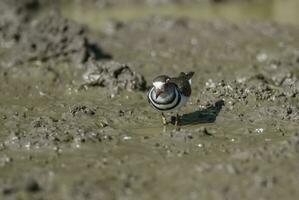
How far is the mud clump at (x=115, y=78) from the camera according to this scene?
1052 cm

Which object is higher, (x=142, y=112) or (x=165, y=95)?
(x=165, y=95)

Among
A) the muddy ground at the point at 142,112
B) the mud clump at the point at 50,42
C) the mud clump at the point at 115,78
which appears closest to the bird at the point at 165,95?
the muddy ground at the point at 142,112

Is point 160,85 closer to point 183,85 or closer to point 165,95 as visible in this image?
point 165,95

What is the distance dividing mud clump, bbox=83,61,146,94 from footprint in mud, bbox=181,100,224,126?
1404 millimetres

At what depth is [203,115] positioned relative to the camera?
9.34 metres

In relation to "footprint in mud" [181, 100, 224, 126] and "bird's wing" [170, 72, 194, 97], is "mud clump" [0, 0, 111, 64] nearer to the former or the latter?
"footprint in mud" [181, 100, 224, 126]

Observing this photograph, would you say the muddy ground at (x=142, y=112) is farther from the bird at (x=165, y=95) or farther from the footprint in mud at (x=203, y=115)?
the bird at (x=165, y=95)

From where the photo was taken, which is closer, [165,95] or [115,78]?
[165,95]

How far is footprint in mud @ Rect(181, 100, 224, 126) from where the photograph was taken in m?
9.15

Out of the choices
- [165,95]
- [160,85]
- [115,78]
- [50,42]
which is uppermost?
[50,42]

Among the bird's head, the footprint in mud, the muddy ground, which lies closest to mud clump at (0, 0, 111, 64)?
the muddy ground

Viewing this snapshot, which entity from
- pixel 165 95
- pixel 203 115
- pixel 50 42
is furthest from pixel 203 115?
pixel 50 42

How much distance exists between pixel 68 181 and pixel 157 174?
0.89m

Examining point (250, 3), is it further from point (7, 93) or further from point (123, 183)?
point (123, 183)
